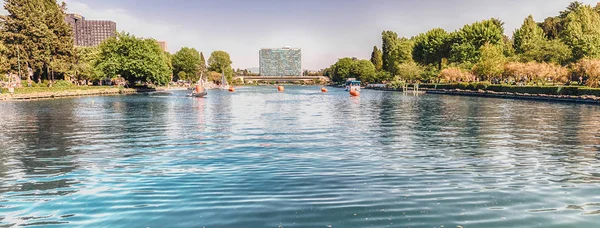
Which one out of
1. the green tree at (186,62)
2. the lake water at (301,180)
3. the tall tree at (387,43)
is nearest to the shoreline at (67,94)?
the lake water at (301,180)

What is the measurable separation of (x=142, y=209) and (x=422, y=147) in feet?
50.0

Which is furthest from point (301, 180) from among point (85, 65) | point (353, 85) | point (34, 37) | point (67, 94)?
point (353, 85)

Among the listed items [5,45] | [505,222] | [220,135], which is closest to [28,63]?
[5,45]

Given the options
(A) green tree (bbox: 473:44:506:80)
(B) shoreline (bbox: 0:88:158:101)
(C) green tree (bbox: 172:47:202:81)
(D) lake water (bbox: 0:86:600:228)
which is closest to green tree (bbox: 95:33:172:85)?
(B) shoreline (bbox: 0:88:158:101)

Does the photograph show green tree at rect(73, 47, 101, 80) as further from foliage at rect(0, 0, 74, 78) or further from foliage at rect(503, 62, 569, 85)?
foliage at rect(503, 62, 569, 85)

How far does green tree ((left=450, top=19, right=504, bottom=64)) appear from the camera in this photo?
11831 cm

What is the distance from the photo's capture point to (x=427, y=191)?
12773 mm

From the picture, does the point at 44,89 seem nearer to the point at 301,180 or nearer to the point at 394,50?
the point at 301,180

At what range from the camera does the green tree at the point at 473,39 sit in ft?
388

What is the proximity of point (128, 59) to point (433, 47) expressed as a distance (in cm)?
9327

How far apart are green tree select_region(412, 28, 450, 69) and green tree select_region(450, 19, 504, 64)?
653 centimetres

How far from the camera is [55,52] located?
10338 centimetres

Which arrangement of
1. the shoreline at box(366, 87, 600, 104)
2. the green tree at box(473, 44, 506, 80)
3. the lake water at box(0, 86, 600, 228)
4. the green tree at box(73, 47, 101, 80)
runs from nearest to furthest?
the lake water at box(0, 86, 600, 228) < the shoreline at box(366, 87, 600, 104) < the green tree at box(473, 44, 506, 80) < the green tree at box(73, 47, 101, 80)

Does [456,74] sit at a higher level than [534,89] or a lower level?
higher
